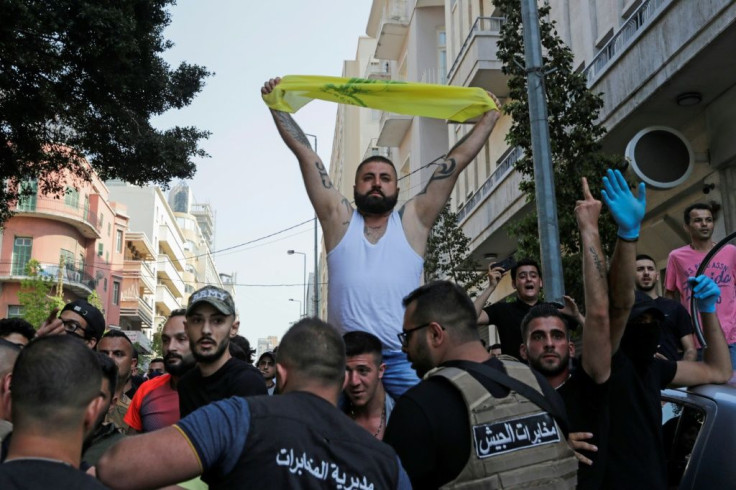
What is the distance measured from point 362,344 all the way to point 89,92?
1090cm

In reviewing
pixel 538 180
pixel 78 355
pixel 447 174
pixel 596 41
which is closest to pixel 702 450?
pixel 447 174

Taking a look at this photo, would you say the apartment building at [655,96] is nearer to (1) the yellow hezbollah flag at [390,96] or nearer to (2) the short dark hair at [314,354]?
(1) the yellow hezbollah flag at [390,96]

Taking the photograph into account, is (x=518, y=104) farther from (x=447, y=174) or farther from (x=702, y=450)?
(x=702, y=450)

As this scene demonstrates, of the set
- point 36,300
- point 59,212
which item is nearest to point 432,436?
point 36,300

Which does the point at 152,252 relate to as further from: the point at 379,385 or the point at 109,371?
the point at 109,371

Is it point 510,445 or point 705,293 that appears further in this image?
point 705,293

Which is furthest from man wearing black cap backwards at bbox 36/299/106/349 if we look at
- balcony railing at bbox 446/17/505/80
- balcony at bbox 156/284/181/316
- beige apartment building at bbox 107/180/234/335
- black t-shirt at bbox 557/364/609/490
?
balcony at bbox 156/284/181/316

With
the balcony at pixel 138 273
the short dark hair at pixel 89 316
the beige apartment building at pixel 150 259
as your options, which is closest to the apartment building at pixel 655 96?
the short dark hair at pixel 89 316

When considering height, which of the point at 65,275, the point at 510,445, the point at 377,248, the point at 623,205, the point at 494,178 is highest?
the point at 494,178

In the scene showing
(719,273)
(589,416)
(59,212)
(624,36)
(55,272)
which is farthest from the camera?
(59,212)

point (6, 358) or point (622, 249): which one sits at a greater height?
point (622, 249)

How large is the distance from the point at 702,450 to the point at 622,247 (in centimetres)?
116

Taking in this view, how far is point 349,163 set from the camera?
66812 millimetres

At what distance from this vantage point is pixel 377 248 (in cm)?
450
